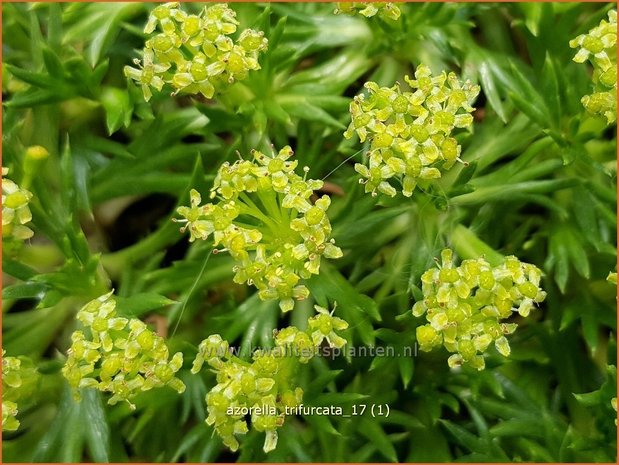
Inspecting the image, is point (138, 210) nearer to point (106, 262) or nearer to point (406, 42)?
point (106, 262)

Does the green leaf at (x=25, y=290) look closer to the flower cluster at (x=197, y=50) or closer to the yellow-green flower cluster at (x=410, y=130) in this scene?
the flower cluster at (x=197, y=50)

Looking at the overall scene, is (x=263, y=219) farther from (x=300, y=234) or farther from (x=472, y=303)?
(x=472, y=303)

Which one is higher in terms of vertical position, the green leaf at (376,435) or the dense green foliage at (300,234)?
the dense green foliage at (300,234)

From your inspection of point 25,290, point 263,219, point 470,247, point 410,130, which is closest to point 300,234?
point 263,219

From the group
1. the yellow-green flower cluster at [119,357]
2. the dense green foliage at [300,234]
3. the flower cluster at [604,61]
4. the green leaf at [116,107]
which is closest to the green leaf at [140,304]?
the dense green foliage at [300,234]

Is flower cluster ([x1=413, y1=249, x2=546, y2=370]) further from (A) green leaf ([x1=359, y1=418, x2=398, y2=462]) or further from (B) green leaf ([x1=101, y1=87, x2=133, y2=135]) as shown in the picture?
(B) green leaf ([x1=101, y1=87, x2=133, y2=135])
